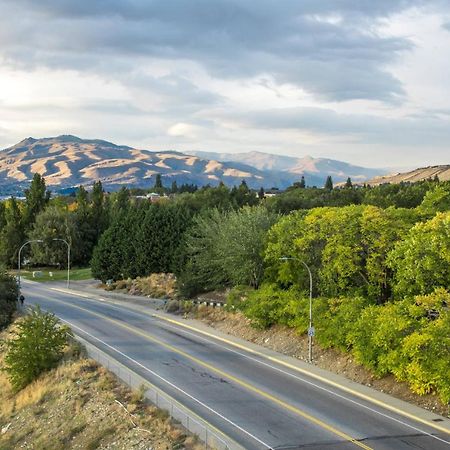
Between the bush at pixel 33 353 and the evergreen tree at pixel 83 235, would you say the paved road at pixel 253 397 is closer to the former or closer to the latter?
the bush at pixel 33 353

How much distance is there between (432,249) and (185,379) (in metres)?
14.6

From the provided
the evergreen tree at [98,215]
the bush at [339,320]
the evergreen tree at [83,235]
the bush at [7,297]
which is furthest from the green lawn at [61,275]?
the bush at [339,320]

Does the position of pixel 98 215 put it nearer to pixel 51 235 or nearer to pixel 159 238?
pixel 51 235

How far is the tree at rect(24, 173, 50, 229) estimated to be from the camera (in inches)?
4190

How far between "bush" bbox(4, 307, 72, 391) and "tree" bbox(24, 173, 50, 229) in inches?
2754

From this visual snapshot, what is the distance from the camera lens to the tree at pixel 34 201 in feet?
349

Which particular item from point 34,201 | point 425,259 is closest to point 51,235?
point 34,201

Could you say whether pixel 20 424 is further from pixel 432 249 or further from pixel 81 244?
pixel 81 244

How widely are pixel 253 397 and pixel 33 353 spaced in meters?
15.8

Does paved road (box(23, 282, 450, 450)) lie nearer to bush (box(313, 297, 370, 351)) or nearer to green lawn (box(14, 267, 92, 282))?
bush (box(313, 297, 370, 351))

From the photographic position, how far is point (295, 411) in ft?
87.4

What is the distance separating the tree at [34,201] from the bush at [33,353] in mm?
69948

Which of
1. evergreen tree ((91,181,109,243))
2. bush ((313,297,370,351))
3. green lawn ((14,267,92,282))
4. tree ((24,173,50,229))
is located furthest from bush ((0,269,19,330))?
tree ((24,173,50,229))

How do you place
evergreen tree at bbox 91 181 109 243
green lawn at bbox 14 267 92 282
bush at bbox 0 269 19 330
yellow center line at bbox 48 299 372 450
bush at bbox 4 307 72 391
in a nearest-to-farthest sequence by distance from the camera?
yellow center line at bbox 48 299 372 450
bush at bbox 4 307 72 391
bush at bbox 0 269 19 330
green lawn at bbox 14 267 92 282
evergreen tree at bbox 91 181 109 243
